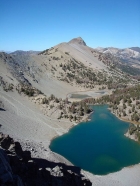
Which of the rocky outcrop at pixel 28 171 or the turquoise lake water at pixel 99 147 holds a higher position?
the rocky outcrop at pixel 28 171

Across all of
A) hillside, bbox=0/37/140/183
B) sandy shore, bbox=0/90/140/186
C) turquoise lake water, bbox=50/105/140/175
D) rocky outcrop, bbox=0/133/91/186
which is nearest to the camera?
rocky outcrop, bbox=0/133/91/186

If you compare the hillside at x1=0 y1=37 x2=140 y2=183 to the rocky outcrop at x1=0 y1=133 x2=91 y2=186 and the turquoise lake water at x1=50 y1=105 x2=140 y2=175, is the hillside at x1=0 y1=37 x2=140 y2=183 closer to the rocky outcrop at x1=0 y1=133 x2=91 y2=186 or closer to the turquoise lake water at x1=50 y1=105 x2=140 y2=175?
the turquoise lake water at x1=50 y1=105 x2=140 y2=175

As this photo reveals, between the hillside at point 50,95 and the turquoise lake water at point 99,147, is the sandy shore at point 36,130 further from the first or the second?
the turquoise lake water at point 99,147

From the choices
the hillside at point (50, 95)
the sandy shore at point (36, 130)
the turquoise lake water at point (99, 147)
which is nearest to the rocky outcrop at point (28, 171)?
the sandy shore at point (36, 130)

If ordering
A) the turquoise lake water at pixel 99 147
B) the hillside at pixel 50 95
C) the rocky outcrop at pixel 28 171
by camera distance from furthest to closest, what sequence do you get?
the hillside at pixel 50 95
the turquoise lake water at pixel 99 147
the rocky outcrop at pixel 28 171

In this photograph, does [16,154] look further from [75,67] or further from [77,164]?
[75,67]

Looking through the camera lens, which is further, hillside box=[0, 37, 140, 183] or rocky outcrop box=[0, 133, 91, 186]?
hillside box=[0, 37, 140, 183]

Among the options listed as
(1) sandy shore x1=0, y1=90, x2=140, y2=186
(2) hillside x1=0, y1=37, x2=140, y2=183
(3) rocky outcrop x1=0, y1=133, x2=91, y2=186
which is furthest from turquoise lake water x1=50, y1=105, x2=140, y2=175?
(3) rocky outcrop x1=0, y1=133, x2=91, y2=186
